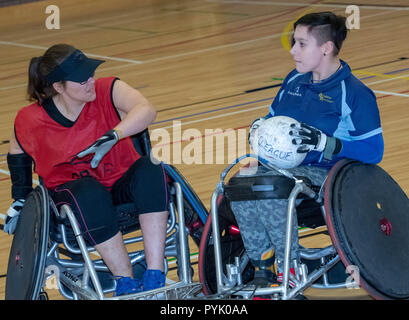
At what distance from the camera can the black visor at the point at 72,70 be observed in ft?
10.2

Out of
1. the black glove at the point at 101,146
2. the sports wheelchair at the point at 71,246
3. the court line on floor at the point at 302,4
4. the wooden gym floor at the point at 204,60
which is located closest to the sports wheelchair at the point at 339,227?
the sports wheelchair at the point at 71,246

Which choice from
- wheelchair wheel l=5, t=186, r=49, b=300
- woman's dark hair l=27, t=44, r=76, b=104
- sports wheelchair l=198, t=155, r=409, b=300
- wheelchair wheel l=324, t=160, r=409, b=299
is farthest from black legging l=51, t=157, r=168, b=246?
wheelchair wheel l=324, t=160, r=409, b=299

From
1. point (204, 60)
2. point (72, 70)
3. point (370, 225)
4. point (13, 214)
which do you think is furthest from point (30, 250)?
point (204, 60)

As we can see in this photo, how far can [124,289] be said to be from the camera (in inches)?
116

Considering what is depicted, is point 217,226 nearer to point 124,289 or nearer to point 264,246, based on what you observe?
point 264,246

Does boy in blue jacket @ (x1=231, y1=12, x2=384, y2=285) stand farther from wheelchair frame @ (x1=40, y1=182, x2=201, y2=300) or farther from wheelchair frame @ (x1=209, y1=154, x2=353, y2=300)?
wheelchair frame @ (x1=40, y1=182, x2=201, y2=300)

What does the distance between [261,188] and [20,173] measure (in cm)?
100

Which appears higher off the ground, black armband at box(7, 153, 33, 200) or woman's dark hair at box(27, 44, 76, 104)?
woman's dark hair at box(27, 44, 76, 104)

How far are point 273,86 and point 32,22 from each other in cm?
717

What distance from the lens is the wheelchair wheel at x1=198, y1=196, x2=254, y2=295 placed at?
9.96ft

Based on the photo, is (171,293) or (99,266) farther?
(99,266)

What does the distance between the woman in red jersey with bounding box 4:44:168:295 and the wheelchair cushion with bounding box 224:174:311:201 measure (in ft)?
1.03

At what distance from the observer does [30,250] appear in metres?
2.89

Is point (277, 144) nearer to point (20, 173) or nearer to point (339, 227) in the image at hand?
point (339, 227)
